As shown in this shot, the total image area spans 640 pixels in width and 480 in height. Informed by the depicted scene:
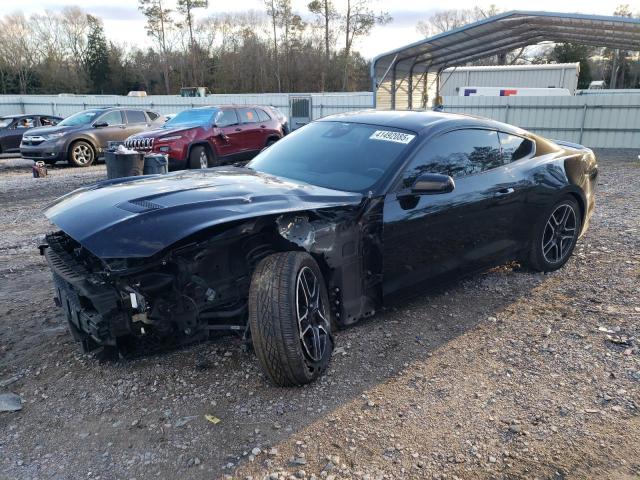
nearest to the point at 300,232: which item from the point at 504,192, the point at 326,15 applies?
the point at 504,192

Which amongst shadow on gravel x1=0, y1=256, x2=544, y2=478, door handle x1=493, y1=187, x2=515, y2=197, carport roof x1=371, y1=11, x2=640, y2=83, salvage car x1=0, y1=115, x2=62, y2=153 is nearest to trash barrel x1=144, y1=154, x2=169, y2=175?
shadow on gravel x1=0, y1=256, x2=544, y2=478

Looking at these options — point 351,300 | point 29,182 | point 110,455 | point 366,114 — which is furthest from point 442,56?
point 110,455

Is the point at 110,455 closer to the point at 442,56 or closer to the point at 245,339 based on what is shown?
the point at 245,339

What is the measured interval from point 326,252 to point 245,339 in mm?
728

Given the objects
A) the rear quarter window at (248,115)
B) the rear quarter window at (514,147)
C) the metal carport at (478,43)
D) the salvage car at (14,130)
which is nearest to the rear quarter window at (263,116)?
the rear quarter window at (248,115)

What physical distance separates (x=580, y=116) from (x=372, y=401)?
16.2m

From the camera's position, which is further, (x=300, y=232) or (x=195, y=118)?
(x=195, y=118)

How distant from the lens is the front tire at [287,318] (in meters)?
2.78

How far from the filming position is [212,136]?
11.2 meters

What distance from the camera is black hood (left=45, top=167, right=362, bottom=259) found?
8.46 feet

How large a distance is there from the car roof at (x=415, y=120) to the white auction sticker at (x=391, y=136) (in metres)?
0.08

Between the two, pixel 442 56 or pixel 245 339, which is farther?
pixel 442 56

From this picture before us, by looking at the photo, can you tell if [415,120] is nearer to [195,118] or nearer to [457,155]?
[457,155]

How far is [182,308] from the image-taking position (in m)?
2.90
